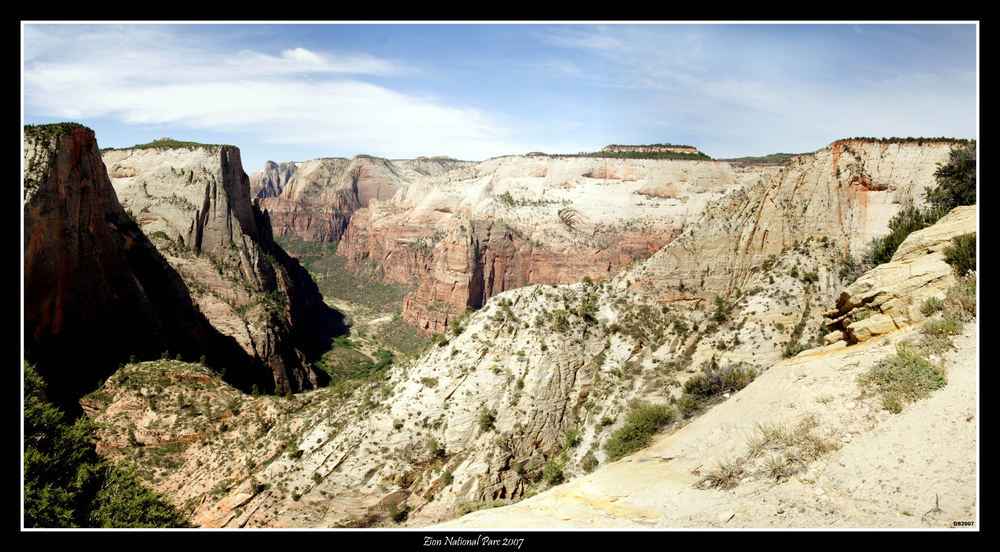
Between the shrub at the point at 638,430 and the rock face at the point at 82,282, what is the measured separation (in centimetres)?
2649

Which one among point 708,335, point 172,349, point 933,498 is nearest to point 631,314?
point 708,335

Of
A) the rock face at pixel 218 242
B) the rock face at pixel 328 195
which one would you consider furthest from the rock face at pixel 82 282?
the rock face at pixel 328 195

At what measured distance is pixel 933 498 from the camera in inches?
409

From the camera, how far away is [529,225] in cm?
9738

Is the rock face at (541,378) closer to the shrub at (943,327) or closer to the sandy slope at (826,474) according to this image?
the sandy slope at (826,474)

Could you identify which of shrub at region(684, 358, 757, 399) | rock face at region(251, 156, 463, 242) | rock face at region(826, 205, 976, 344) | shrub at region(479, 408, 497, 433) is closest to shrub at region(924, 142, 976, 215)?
rock face at region(826, 205, 976, 344)

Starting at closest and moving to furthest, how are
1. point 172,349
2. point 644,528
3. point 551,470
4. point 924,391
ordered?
point 644,528
point 924,391
point 551,470
point 172,349

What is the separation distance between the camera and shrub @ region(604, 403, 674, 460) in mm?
19469

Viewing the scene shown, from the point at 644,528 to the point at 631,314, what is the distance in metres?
18.5

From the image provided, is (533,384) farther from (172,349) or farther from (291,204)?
(291,204)

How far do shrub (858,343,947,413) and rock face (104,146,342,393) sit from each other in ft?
155

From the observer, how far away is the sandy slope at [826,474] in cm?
1066

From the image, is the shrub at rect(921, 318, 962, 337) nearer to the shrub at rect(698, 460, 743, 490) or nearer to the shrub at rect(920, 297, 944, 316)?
the shrub at rect(920, 297, 944, 316)

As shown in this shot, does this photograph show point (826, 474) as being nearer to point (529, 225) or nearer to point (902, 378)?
point (902, 378)
